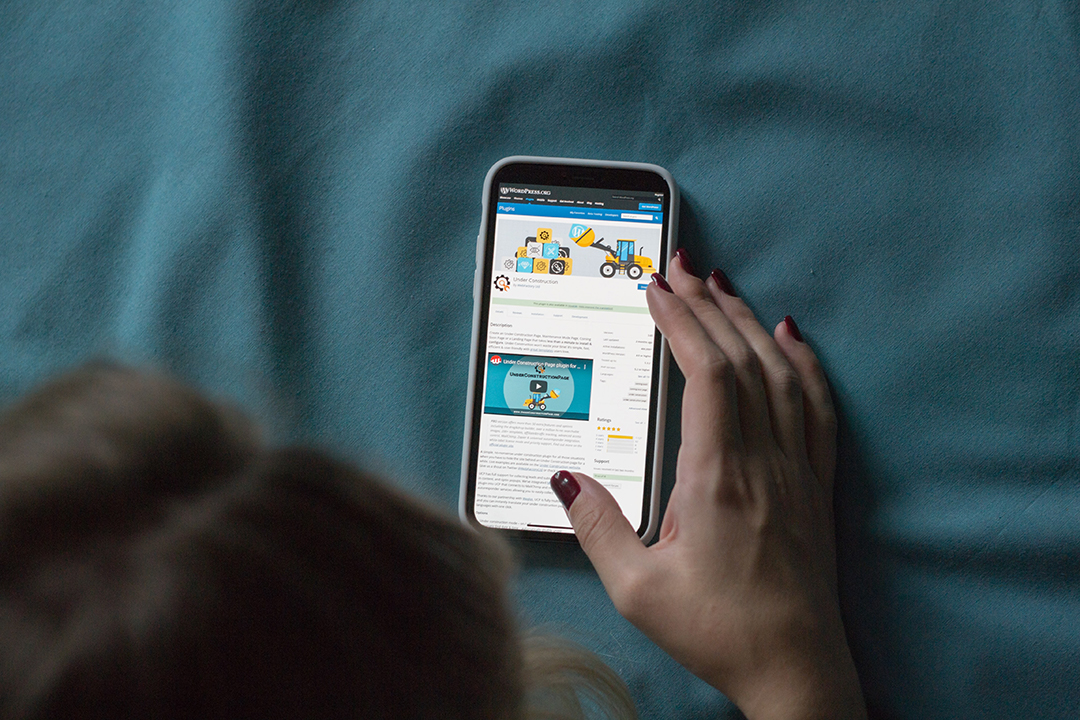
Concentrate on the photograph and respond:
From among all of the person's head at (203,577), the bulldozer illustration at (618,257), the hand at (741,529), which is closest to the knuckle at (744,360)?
the hand at (741,529)

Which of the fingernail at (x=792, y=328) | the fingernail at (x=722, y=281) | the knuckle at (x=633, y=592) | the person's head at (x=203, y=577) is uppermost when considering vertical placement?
the fingernail at (x=722, y=281)

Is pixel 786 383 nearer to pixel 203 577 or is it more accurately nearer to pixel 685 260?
pixel 685 260

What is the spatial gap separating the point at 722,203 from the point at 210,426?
1.56ft

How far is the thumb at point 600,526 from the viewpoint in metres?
0.57

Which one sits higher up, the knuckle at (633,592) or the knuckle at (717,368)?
the knuckle at (717,368)

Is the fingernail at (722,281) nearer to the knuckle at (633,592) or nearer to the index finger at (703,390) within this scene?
the index finger at (703,390)

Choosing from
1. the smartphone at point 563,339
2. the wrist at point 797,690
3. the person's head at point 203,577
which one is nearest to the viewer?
the person's head at point 203,577

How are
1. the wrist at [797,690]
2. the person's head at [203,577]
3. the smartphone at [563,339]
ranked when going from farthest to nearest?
the smartphone at [563,339]
the wrist at [797,690]
the person's head at [203,577]

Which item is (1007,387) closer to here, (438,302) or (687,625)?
(687,625)

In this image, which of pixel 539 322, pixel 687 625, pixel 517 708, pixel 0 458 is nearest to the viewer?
pixel 0 458

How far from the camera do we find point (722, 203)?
26.0 inches

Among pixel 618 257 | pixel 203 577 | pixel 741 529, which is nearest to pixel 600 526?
pixel 741 529

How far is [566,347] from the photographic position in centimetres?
64

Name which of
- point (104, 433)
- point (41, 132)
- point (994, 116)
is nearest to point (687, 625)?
point (104, 433)
